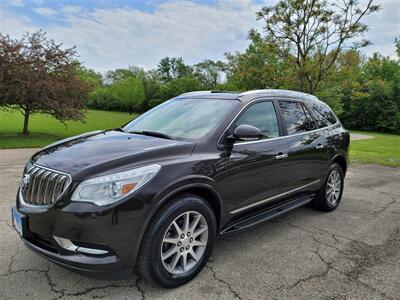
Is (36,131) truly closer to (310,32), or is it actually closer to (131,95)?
(310,32)

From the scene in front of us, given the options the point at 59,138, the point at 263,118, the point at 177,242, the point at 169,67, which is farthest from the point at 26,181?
the point at 169,67

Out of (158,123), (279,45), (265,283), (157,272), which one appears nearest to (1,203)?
(158,123)

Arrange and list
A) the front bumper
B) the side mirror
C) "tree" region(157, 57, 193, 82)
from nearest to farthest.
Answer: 1. the front bumper
2. the side mirror
3. "tree" region(157, 57, 193, 82)

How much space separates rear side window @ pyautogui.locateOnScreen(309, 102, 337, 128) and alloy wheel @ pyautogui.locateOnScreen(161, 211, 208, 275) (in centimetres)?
284

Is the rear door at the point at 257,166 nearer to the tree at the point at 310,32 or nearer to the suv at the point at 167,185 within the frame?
the suv at the point at 167,185

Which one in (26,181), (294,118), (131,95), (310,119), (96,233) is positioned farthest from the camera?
(131,95)

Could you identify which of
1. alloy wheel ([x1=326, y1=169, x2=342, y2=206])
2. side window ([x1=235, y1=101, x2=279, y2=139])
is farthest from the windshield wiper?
alloy wheel ([x1=326, y1=169, x2=342, y2=206])

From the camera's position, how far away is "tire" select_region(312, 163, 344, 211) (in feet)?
16.8

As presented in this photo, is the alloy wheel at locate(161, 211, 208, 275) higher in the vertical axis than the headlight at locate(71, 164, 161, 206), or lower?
lower

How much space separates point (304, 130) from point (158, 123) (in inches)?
80.2

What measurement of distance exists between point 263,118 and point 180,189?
164cm

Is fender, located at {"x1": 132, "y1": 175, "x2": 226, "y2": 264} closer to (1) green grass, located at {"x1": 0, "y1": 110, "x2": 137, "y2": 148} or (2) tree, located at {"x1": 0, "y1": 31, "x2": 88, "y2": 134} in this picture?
(1) green grass, located at {"x1": 0, "y1": 110, "x2": 137, "y2": 148}

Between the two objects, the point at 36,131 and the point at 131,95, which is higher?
the point at 131,95

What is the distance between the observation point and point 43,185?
110 inches
